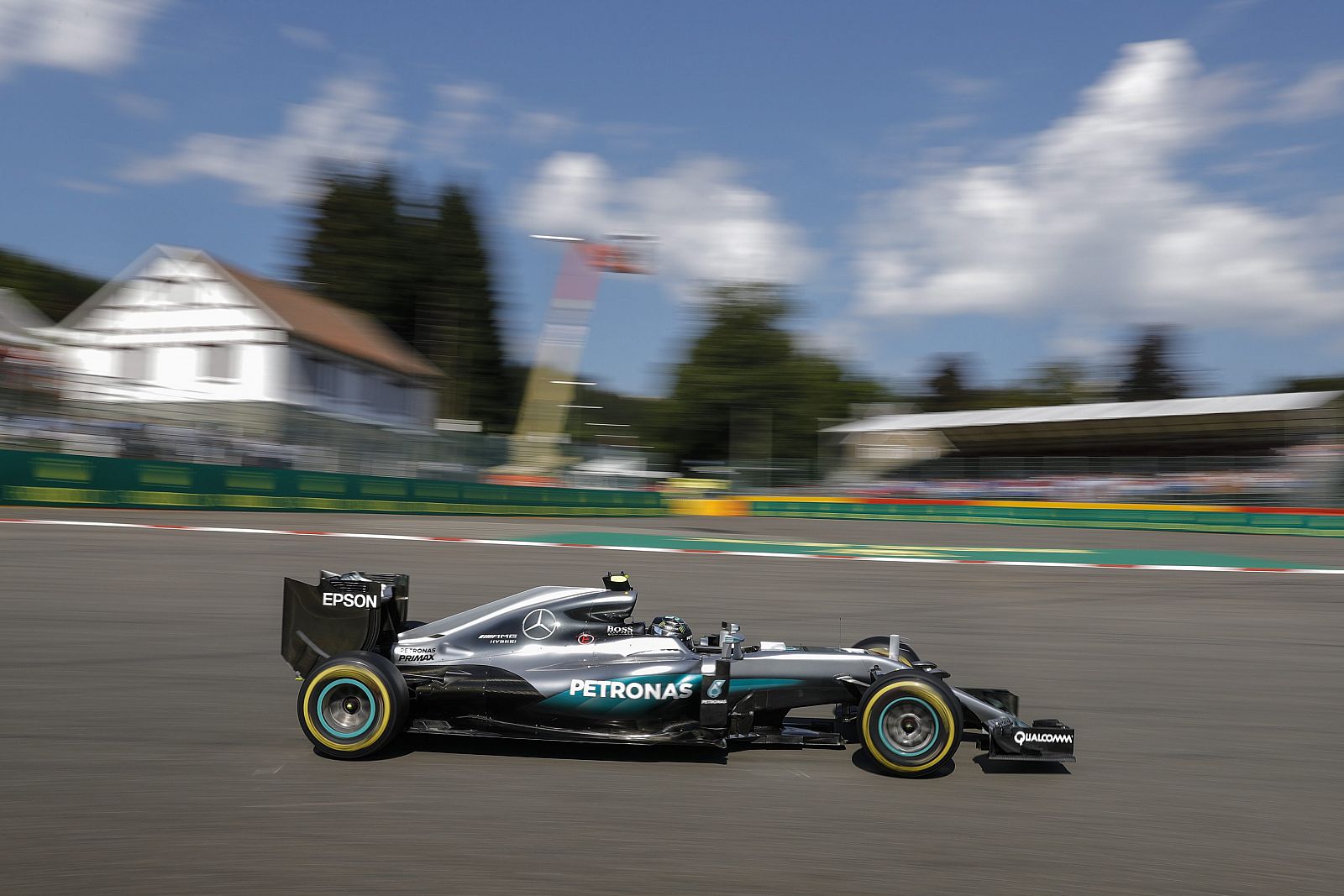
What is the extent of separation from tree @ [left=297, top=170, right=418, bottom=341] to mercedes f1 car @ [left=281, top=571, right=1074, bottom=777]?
171 feet

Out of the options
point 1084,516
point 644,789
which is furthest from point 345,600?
point 1084,516

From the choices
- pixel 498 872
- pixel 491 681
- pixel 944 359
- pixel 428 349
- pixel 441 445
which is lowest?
pixel 498 872

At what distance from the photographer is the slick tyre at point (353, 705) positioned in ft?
16.5

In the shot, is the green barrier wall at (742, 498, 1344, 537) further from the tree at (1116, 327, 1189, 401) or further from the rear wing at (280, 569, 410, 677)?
the tree at (1116, 327, 1189, 401)

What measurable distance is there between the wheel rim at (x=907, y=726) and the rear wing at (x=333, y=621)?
252cm

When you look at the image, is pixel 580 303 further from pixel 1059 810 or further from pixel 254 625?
pixel 1059 810

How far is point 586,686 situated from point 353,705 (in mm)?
1124

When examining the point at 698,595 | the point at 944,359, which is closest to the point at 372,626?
the point at 698,595

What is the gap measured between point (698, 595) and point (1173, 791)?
674cm

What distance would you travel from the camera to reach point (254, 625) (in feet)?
28.5

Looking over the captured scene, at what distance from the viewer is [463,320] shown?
56.0m

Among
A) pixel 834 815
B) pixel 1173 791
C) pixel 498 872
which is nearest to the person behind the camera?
pixel 498 872

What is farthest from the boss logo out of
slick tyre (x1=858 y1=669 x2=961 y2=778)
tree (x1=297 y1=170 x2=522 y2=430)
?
tree (x1=297 y1=170 x2=522 y2=430)

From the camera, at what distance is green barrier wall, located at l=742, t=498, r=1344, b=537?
25922mm
